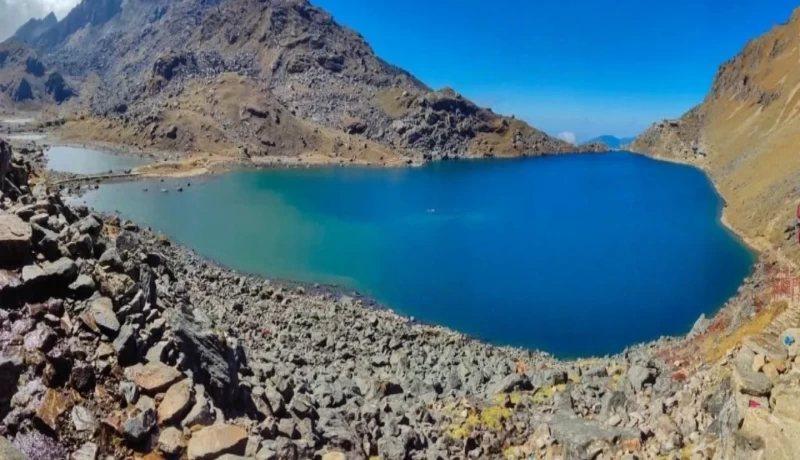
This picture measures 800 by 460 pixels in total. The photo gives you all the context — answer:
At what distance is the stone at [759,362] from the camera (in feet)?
50.9

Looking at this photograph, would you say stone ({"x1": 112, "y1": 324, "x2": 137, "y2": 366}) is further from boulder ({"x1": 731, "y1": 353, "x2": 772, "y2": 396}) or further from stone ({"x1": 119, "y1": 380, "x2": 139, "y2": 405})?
boulder ({"x1": 731, "y1": 353, "x2": 772, "y2": 396})

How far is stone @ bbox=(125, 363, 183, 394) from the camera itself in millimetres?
13367

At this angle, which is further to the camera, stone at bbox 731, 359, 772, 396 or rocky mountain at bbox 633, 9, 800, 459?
stone at bbox 731, 359, 772, 396

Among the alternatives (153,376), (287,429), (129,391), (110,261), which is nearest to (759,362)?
(287,429)

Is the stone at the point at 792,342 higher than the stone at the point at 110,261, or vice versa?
the stone at the point at 792,342

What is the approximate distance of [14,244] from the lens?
46.1 feet

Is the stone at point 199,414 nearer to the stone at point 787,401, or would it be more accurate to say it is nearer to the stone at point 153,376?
the stone at point 153,376

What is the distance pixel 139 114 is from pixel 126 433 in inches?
8033

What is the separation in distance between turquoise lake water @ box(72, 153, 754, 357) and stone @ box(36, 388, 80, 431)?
37.8m

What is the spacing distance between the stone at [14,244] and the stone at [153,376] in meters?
3.90

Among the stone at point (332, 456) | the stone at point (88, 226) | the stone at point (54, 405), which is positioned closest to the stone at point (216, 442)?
the stone at point (54, 405)

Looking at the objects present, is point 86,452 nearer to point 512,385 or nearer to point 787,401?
point 787,401

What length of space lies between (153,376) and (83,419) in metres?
1.94

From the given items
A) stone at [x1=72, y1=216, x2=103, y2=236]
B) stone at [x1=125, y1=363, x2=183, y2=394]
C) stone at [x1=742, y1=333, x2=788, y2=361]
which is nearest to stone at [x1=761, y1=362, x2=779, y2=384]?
stone at [x1=742, y1=333, x2=788, y2=361]
